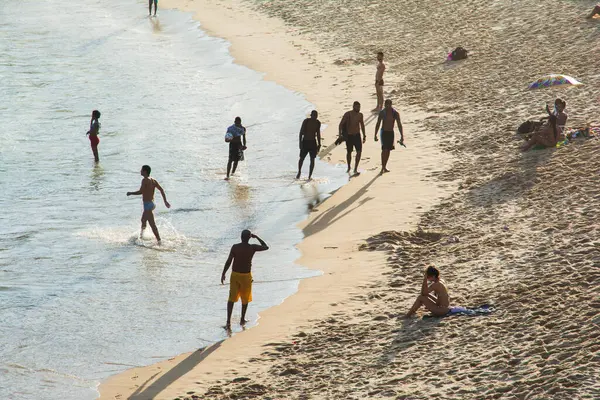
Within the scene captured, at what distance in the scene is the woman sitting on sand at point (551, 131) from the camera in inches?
696

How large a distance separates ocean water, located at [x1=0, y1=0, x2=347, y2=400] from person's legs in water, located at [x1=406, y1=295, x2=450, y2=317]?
246cm

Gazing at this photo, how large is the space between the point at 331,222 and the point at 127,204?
4622mm

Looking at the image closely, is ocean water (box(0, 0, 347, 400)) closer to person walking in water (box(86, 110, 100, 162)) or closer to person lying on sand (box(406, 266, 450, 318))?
person walking in water (box(86, 110, 100, 162))

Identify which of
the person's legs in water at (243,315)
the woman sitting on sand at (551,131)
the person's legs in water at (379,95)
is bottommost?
the person's legs in water at (243,315)

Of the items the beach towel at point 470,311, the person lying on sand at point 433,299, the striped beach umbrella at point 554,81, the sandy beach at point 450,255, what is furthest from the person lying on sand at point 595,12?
the person lying on sand at point 433,299

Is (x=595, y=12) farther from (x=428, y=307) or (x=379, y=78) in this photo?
(x=428, y=307)

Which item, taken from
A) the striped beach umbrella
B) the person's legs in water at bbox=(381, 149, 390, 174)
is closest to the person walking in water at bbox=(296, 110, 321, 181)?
the person's legs in water at bbox=(381, 149, 390, 174)

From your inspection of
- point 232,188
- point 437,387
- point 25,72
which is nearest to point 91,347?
point 437,387

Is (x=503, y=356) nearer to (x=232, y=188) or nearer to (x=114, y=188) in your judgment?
(x=232, y=188)

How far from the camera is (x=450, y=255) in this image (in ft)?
45.9

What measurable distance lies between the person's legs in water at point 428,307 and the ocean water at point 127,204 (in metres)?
2.46

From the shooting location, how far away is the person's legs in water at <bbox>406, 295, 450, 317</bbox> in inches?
456

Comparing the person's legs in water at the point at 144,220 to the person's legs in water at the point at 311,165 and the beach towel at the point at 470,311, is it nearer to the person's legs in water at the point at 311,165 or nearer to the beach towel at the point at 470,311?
the person's legs in water at the point at 311,165

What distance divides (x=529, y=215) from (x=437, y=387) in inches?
226
